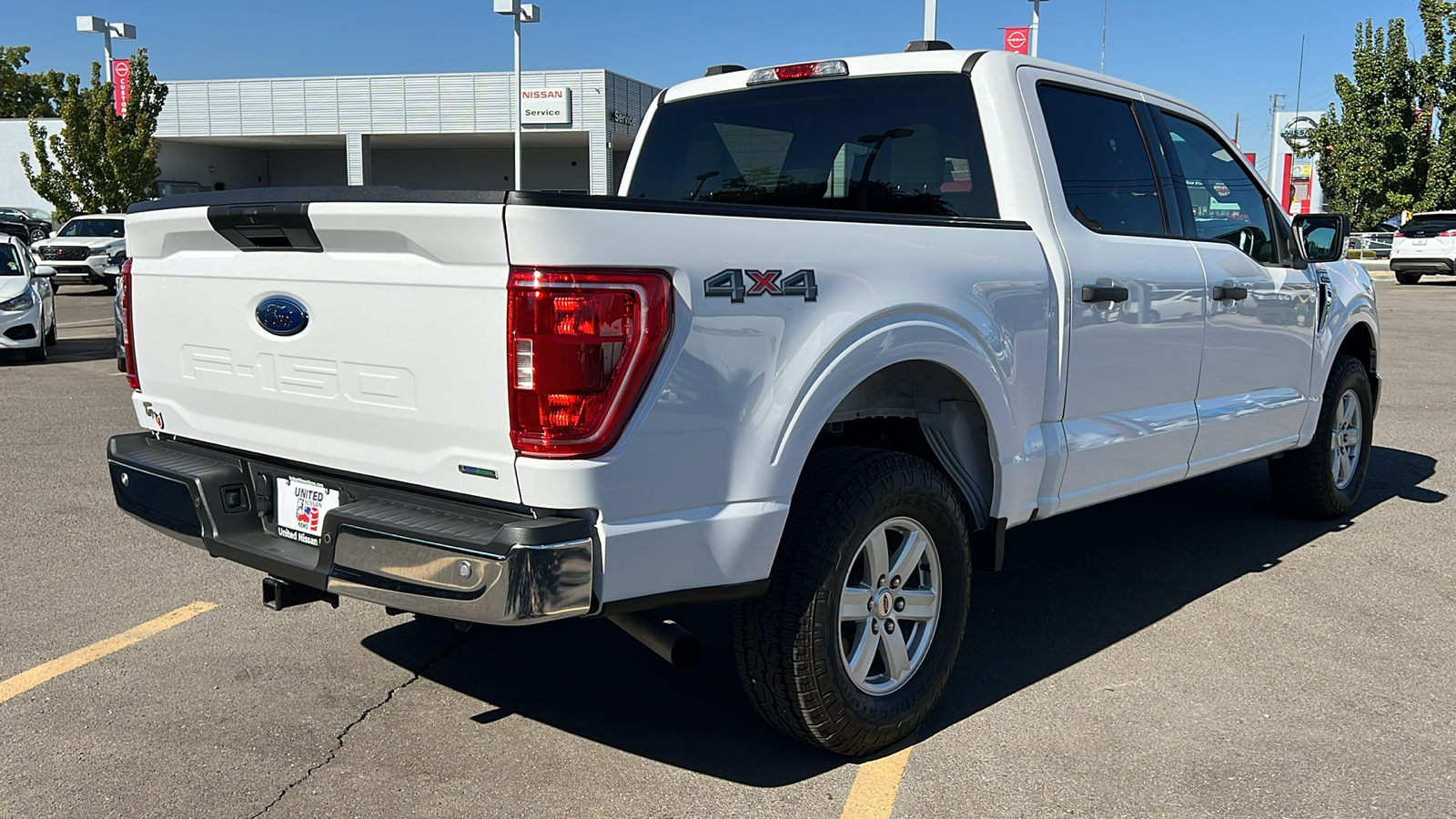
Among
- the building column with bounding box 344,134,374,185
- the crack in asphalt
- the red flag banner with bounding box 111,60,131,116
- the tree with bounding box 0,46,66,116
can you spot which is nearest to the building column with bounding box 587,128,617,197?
the building column with bounding box 344,134,374,185

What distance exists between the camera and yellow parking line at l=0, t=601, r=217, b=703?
13.3ft

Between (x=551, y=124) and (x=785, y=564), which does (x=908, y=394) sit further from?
(x=551, y=124)

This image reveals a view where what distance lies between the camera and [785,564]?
3.26m

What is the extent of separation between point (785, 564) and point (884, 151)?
1.86 meters

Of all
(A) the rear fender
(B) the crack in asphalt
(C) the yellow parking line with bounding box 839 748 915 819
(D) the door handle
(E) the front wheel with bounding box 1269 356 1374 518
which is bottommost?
(C) the yellow parking line with bounding box 839 748 915 819

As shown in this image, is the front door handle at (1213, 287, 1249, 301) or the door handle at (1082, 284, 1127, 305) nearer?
the door handle at (1082, 284, 1127, 305)

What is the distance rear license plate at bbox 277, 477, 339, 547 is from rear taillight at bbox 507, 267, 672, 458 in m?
0.78

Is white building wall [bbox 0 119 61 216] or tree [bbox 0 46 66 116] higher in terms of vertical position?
tree [bbox 0 46 66 116]

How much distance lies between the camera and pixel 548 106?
146 feet

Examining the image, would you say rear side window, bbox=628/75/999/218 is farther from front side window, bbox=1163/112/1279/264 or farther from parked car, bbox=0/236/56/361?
parked car, bbox=0/236/56/361

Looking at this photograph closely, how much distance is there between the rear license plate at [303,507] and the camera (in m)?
3.26

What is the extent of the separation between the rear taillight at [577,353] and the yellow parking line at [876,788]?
127cm

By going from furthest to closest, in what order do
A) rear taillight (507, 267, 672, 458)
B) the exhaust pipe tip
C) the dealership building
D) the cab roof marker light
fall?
1. the dealership building
2. the cab roof marker light
3. the exhaust pipe tip
4. rear taillight (507, 267, 672, 458)

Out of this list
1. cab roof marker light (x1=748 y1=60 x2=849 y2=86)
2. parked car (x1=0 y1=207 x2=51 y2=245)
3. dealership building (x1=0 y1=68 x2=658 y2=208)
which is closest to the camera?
cab roof marker light (x1=748 y1=60 x2=849 y2=86)
